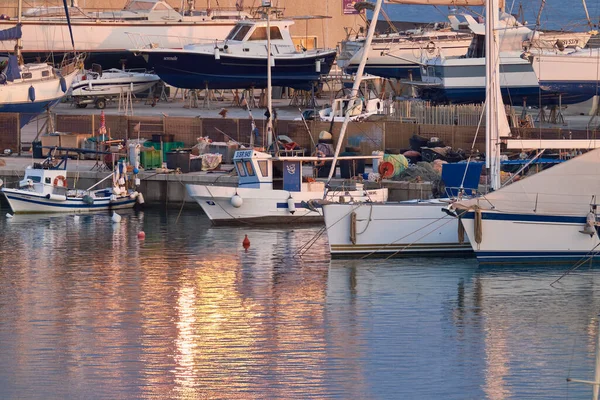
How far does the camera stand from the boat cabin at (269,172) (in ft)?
107

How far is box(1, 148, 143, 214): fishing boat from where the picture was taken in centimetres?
3562

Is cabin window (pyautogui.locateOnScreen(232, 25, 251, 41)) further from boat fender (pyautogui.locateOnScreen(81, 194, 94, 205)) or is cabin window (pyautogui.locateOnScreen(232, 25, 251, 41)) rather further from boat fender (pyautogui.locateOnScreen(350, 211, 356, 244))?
boat fender (pyautogui.locateOnScreen(350, 211, 356, 244))

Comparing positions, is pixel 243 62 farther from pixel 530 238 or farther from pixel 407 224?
pixel 530 238

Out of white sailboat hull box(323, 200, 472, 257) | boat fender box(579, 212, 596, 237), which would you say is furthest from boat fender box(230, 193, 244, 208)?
boat fender box(579, 212, 596, 237)

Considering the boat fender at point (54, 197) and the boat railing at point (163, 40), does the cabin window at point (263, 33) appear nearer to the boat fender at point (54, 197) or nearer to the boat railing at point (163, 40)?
the boat railing at point (163, 40)

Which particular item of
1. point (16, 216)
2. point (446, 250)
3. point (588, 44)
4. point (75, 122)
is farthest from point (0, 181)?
point (588, 44)

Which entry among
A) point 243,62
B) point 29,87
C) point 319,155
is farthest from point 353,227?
point 243,62

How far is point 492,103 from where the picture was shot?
2806cm

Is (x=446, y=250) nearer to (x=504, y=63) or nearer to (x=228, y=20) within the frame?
(x=504, y=63)

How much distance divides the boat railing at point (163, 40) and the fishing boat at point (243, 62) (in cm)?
556

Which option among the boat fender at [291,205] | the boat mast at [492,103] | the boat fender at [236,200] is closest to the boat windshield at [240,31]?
the boat fender at [236,200]

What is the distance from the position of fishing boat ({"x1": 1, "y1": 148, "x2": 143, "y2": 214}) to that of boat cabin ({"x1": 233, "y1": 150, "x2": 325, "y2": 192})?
14.3 feet

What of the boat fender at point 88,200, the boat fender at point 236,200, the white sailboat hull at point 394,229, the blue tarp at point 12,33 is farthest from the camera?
the blue tarp at point 12,33

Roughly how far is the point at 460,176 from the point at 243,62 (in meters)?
21.2
